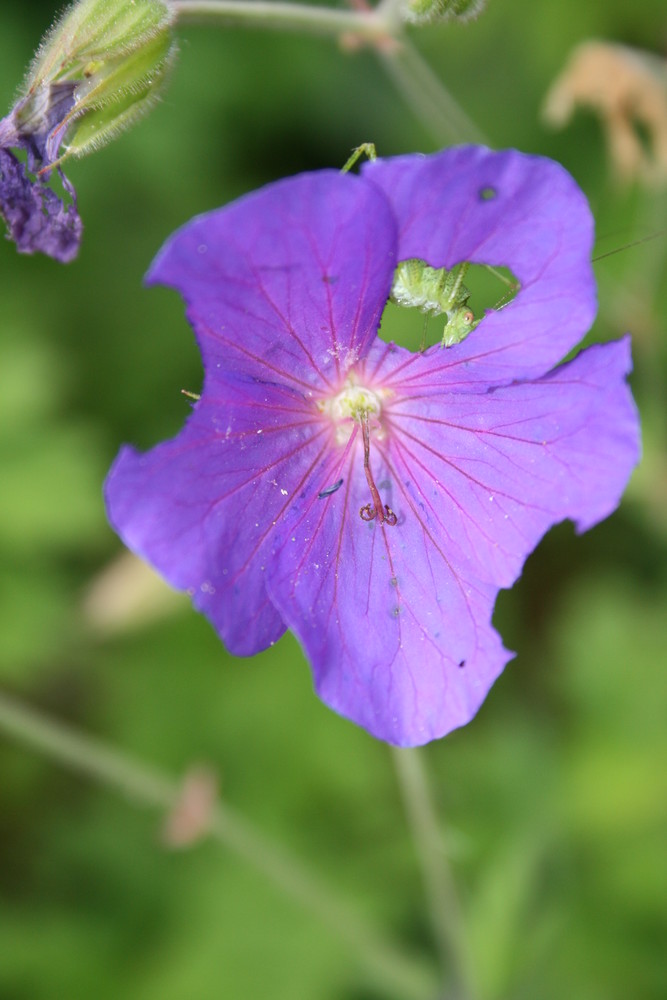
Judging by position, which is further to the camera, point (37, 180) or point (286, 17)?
point (286, 17)

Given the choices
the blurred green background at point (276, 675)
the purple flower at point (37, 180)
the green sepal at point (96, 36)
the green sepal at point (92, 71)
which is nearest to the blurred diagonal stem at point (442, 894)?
the blurred green background at point (276, 675)

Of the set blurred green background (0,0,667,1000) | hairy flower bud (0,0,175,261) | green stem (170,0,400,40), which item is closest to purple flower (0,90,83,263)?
hairy flower bud (0,0,175,261)

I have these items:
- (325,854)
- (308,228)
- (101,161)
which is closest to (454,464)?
(308,228)

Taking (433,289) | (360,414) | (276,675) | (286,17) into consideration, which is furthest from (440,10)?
(276,675)

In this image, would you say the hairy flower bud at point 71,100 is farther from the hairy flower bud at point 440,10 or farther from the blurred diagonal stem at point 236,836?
the blurred diagonal stem at point 236,836

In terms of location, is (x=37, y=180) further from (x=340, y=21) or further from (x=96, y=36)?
(x=340, y=21)

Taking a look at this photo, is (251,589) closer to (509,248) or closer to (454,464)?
(454,464)
